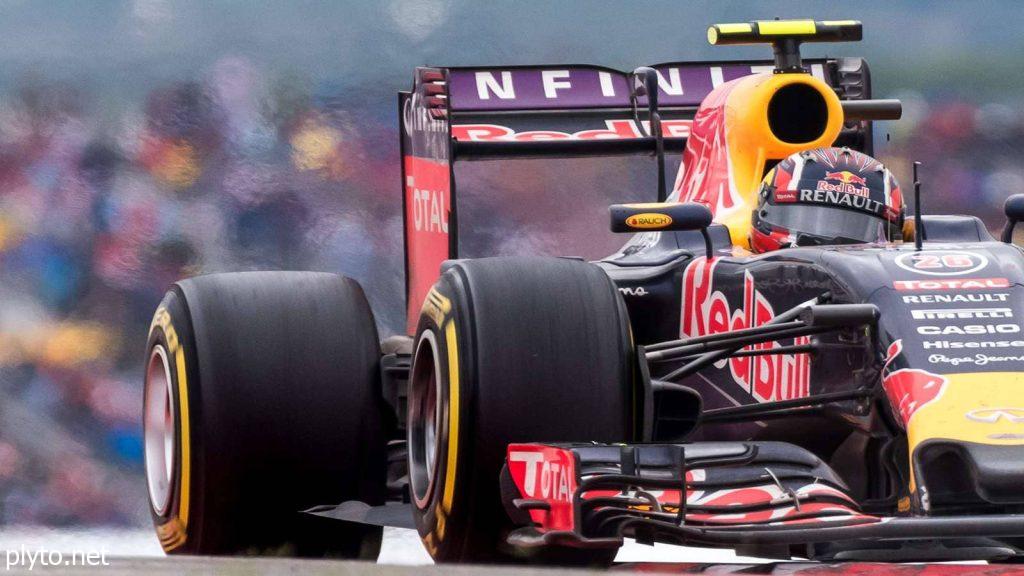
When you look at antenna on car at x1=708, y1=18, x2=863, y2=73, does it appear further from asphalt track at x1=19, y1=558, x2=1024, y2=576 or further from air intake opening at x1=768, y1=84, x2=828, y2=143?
asphalt track at x1=19, y1=558, x2=1024, y2=576

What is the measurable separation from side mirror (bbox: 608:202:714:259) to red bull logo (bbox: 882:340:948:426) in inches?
39.3

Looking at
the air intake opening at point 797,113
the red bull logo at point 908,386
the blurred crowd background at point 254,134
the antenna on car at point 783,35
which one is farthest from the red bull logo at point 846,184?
the blurred crowd background at point 254,134

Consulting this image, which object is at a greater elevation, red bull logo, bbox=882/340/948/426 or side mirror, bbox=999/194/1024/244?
side mirror, bbox=999/194/1024/244

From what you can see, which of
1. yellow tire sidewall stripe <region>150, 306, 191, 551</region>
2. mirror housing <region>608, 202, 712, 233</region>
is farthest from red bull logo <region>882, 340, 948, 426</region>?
yellow tire sidewall stripe <region>150, 306, 191, 551</region>

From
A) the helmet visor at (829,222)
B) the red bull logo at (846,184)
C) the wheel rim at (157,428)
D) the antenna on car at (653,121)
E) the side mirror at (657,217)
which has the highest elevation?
the antenna on car at (653,121)

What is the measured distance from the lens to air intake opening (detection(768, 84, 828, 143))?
314 inches

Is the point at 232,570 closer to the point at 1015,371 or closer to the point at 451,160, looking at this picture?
the point at 1015,371

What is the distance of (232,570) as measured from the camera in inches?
174

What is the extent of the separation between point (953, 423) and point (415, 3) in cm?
852

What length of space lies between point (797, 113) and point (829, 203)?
3.12ft

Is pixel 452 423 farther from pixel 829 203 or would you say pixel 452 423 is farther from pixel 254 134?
pixel 254 134

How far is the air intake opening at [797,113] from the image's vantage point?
7.97 meters

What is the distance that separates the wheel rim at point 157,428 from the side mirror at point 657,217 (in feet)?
5.88

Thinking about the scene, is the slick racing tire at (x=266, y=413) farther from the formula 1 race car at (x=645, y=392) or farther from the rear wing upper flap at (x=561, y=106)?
the rear wing upper flap at (x=561, y=106)
